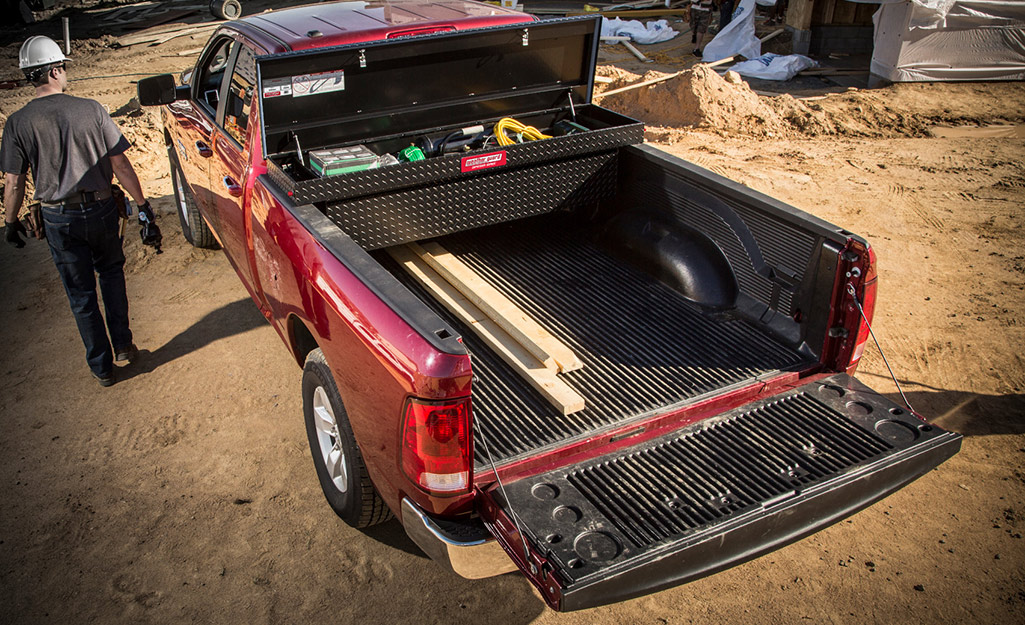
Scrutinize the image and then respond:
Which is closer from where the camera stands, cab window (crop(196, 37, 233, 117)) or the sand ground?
the sand ground

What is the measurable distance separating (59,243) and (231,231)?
104cm

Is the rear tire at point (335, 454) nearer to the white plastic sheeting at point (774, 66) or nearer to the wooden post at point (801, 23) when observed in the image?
the white plastic sheeting at point (774, 66)

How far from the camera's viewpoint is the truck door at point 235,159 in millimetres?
4176

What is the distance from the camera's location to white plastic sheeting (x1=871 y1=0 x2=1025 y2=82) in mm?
10508

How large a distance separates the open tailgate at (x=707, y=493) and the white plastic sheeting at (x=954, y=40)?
9.92 metres

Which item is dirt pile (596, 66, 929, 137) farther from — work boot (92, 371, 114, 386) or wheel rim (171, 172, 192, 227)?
work boot (92, 371, 114, 386)

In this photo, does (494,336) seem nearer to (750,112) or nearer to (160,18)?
(750,112)

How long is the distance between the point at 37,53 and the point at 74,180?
732 mm

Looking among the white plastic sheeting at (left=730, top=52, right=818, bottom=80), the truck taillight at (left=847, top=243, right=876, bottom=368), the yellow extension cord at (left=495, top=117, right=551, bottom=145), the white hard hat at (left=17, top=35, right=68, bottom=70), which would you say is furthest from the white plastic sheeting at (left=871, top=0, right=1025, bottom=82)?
the white hard hat at (left=17, top=35, right=68, bottom=70)

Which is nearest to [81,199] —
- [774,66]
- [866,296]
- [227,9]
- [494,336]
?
[494,336]

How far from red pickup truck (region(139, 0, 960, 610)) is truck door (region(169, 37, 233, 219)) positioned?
0.04 meters

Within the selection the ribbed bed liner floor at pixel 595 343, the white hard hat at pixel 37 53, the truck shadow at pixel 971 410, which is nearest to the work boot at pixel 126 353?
the white hard hat at pixel 37 53

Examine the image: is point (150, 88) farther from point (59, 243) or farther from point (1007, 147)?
point (1007, 147)

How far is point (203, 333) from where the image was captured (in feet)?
17.3
